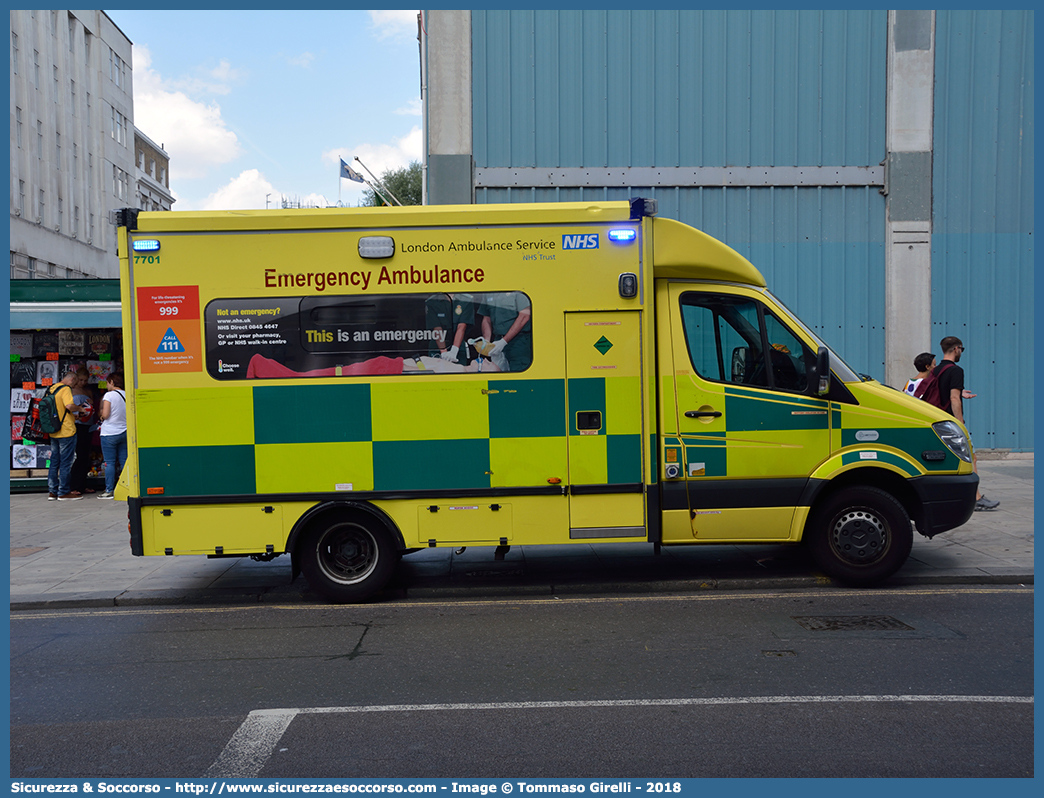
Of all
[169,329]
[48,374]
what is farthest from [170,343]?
[48,374]

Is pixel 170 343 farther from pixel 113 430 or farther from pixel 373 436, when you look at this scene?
pixel 113 430

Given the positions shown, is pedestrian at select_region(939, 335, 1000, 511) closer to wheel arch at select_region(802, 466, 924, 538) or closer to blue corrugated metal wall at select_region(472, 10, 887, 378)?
wheel arch at select_region(802, 466, 924, 538)

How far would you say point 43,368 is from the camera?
12.9 meters

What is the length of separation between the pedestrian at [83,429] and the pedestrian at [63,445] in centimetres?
12

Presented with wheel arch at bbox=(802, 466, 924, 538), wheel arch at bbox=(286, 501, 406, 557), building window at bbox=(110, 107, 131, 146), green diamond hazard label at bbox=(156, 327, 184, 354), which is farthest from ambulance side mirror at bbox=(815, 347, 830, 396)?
building window at bbox=(110, 107, 131, 146)

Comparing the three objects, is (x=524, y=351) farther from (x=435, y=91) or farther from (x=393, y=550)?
(x=435, y=91)

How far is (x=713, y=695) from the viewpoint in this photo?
4.48 meters

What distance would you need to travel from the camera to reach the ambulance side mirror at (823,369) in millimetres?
6461

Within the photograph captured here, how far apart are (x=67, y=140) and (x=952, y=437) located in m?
58.6

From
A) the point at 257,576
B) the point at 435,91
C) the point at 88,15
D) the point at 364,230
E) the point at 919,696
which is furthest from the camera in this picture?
the point at 88,15

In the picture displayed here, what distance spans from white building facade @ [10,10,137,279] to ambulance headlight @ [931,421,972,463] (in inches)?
1874

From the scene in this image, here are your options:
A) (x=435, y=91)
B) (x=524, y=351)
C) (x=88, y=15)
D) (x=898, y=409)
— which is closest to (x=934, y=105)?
(x=435, y=91)

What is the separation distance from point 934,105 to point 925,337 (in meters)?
3.91

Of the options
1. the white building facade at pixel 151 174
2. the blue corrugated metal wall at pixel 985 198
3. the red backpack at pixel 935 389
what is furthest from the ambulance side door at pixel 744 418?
the white building facade at pixel 151 174
